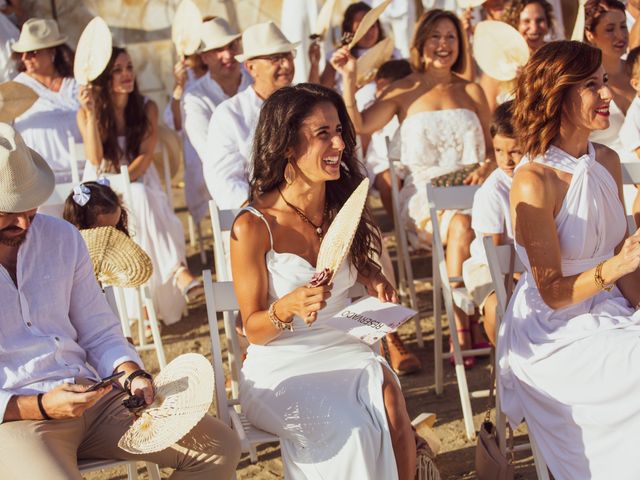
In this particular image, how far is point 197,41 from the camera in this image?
301 inches

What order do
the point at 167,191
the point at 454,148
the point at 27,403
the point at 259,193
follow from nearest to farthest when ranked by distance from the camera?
the point at 27,403 → the point at 259,193 → the point at 454,148 → the point at 167,191

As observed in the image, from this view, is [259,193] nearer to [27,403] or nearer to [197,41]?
[27,403]

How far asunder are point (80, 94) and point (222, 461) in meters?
3.78

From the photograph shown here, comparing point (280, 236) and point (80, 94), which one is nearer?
point (280, 236)

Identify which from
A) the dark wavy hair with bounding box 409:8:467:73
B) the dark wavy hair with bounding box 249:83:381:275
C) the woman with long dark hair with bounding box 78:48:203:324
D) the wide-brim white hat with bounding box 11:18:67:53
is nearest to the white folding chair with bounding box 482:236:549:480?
the dark wavy hair with bounding box 249:83:381:275

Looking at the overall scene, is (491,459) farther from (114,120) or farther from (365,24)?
(114,120)

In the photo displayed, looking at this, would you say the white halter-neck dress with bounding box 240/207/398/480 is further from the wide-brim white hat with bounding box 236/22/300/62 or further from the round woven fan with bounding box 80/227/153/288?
the wide-brim white hat with bounding box 236/22/300/62

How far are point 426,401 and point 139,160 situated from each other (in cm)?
274

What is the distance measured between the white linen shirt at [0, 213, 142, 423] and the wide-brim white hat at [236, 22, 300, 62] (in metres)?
2.71

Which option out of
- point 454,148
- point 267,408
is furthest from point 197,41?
point 267,408

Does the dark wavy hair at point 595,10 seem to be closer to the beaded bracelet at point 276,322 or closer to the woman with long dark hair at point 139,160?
the woman with long dark hair at point 139,160

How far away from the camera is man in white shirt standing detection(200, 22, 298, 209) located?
5.93 m

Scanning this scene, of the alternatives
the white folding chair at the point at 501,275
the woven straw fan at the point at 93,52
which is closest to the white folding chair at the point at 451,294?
the white folding chair at the point at 501,275

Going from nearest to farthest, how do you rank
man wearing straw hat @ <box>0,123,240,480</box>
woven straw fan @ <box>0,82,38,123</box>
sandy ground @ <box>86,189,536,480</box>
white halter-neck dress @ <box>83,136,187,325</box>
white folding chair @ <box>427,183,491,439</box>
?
man wearing straw hat @ <box>0,123,240,480</box> < sandy ground @ <box>86,189,536,480</box> < white folding chair @ <box>427,183,491,439</box> < woven straw fan @ <box>0,82,38,123</box> < white halter-neck dress @ <box>83,136,187,325</box>
